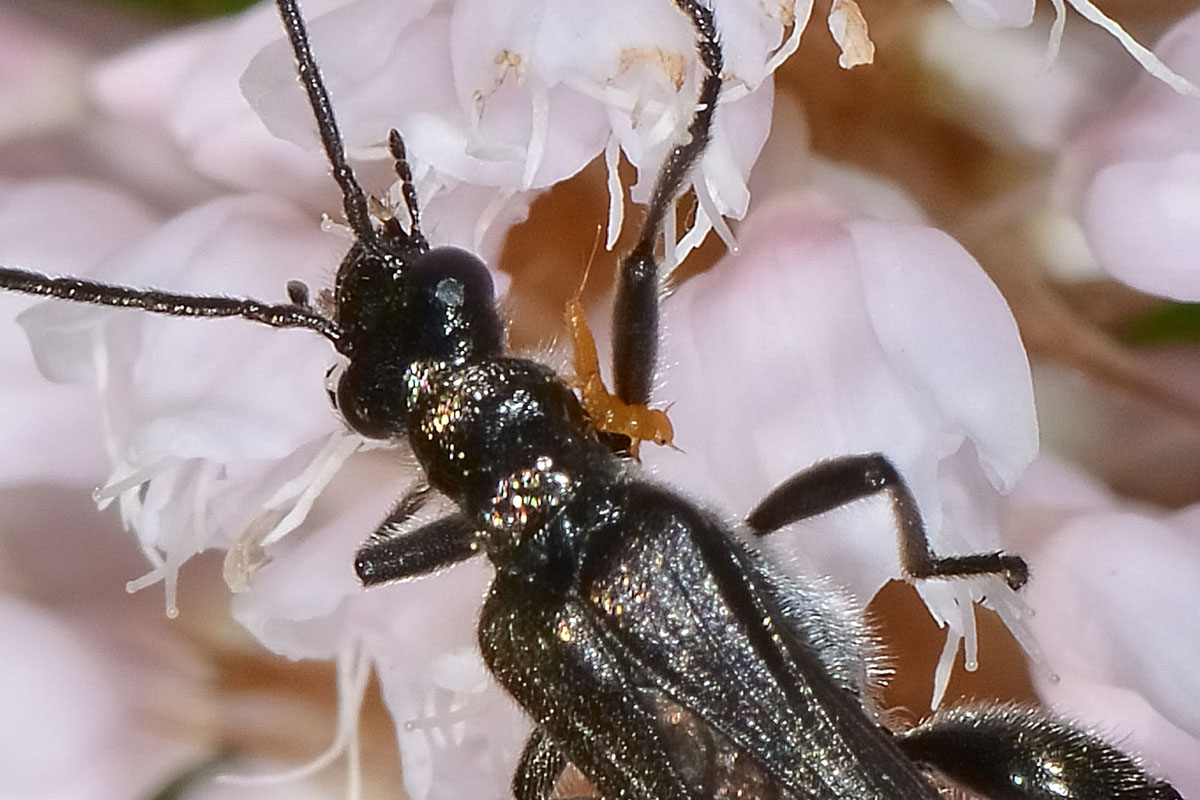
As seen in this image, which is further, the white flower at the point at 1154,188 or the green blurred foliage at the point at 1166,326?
the green blurred foliage at the point at 1166,326

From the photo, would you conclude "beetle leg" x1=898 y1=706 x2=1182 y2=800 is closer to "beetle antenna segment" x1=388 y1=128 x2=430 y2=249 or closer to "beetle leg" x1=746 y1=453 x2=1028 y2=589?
"beetle leg" x1=746 y1=453 x2=1028 y2=589

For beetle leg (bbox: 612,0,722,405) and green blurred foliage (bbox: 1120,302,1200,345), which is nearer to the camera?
beetle leg (bbox: 612,0,722,405)

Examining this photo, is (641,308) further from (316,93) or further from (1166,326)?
(1166,326)

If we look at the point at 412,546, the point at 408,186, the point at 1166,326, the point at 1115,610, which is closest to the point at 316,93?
the point at 408,186

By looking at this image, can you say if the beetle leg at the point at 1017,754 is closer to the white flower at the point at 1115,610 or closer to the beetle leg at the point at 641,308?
the white flower at the point at 1115,610

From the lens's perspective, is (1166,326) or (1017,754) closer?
(1017,754)

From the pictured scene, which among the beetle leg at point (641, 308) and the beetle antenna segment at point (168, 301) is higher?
the beetle antenna segment at point (168, 301)

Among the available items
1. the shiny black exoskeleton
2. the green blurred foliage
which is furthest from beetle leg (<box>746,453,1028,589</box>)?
the green blurred foliage

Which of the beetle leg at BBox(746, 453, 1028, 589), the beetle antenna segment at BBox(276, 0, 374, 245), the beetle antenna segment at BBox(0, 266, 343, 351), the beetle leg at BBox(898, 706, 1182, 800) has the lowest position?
the beetle leg at BBox(898, 706, 1182, 800)

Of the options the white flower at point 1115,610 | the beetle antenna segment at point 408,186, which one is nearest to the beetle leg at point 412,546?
the beetle antenna segment at point 408,186
